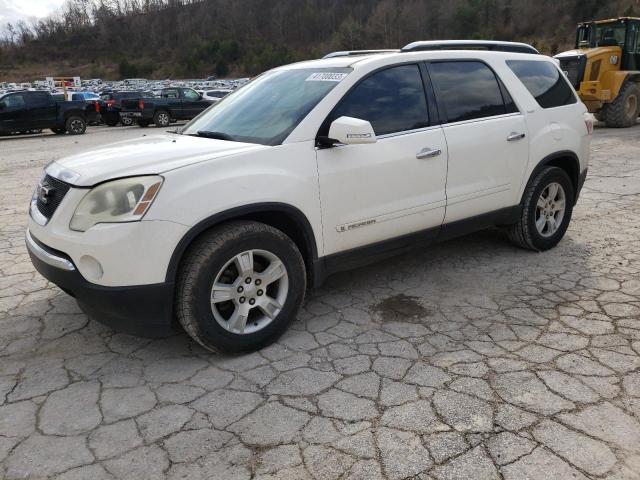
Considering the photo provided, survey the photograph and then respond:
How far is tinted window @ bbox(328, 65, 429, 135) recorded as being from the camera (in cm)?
366

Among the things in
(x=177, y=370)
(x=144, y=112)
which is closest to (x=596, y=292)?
(x=177, y=370)

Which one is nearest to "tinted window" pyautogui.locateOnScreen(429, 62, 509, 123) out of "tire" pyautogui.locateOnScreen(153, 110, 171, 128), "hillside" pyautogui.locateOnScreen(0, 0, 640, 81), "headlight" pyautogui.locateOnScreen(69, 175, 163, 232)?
"headlight" pyautogui.locateOnScreen(69, 175, 163, 232)

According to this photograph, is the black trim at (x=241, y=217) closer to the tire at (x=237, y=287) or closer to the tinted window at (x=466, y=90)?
the tire at (x=237, y=287)

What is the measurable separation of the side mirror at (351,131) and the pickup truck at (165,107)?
63.6ft

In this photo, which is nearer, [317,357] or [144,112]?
[317,357]

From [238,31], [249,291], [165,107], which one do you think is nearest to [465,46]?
[249,291]

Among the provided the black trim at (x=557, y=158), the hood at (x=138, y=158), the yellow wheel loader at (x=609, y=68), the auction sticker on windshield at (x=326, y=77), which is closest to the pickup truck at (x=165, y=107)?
the yellow wheel loader at (x=609, y=68)

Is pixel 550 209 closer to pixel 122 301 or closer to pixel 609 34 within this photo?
pixel 122 301

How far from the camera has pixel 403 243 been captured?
13.0 ft

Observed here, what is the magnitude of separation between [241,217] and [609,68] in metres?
14.2

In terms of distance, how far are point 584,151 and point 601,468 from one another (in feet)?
11.8

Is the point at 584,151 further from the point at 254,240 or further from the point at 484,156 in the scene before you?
the point at 254,240

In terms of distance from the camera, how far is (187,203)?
2.94 meters

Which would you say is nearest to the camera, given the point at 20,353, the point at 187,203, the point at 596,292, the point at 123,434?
the point at 123,434
